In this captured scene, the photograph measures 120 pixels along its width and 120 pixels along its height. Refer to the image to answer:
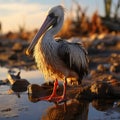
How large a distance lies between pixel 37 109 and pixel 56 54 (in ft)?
3.82

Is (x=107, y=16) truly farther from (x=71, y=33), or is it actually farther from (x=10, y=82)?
(x=10, y=82)

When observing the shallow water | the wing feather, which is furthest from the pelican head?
the shallow water

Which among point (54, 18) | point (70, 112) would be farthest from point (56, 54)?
point (70, 112)

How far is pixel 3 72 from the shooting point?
11523 millimetres

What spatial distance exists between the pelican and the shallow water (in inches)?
17.9

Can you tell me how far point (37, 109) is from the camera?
21.3ft

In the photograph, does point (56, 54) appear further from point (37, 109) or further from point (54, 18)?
point (37, 109)

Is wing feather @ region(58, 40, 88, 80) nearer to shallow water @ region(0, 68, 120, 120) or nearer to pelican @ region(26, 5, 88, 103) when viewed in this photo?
pelican @ region(26, 5, 88, 103)

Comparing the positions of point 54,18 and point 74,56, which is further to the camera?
point 54,18

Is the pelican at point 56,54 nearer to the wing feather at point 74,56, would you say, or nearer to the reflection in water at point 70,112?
the wing feather at point 74,56

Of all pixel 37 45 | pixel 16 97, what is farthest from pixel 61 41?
pixel 16 97

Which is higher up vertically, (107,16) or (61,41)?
(107,16)

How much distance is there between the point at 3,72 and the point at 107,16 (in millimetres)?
8999

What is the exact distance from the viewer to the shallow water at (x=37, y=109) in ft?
19.6
